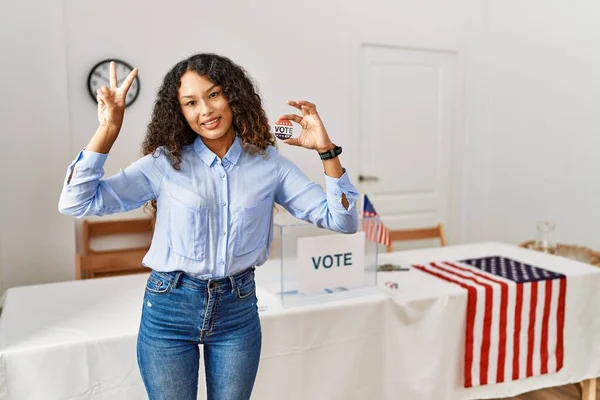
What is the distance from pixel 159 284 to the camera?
4.19 ft

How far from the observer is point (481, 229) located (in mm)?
4625

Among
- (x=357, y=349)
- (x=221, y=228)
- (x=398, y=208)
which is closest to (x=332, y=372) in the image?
(x=357, y=349)

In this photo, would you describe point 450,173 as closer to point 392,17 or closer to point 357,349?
point 392,17

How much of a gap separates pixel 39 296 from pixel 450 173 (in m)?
3.49

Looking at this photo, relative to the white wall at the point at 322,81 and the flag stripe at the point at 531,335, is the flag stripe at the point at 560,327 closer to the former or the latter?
the flag stripe at the point at 531,335

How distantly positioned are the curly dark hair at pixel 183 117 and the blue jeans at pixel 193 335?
294 millimetres

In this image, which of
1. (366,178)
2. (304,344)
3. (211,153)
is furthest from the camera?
(366,178)

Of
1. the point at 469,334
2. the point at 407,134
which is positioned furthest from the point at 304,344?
the point at 407,134

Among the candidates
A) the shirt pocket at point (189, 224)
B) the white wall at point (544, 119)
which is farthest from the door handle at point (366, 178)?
the shirt pocket at point (189, 224)

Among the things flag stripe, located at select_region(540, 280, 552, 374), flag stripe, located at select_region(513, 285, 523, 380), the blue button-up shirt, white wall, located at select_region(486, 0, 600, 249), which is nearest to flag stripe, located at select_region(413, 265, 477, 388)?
flag stripe, located at select_region(513, 285, 523, 380)

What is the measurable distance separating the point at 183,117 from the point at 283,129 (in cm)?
25

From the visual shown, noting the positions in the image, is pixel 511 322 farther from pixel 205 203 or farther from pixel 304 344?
pixel 205 203

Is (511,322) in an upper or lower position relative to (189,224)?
lower

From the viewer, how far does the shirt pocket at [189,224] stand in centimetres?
126
